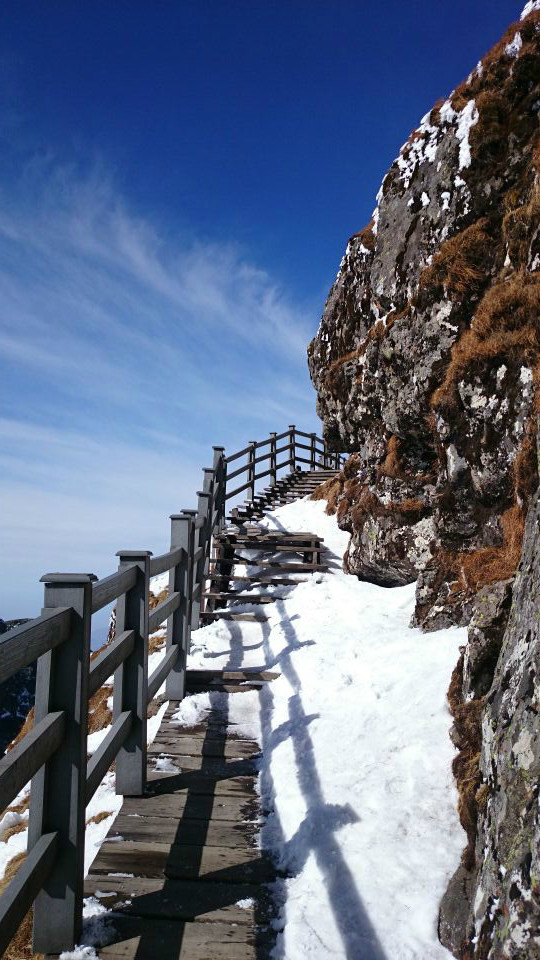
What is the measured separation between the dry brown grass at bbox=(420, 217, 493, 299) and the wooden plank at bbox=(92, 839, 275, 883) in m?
6.87

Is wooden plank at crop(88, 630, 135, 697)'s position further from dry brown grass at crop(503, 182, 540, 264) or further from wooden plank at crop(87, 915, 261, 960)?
dry brown grass at crop(503, 182, 540, 264)

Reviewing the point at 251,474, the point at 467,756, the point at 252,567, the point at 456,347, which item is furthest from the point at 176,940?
the point at 251,474

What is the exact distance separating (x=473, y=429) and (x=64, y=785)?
569 cm

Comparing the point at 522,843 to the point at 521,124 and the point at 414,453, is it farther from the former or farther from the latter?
the point at 521,124

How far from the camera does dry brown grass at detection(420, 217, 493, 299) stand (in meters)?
7.56

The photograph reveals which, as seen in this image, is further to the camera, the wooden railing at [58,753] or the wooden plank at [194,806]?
the wooden plank at [194,806]

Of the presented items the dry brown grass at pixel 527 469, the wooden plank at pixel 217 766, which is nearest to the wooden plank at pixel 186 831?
the wooden plank at pixel 217 766

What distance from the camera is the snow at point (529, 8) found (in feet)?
26.4

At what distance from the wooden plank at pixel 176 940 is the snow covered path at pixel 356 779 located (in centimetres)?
21

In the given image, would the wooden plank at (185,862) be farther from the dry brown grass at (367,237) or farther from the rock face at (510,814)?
the dry brown grass at (367,237)

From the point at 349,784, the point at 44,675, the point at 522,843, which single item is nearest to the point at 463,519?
the point at 349,784

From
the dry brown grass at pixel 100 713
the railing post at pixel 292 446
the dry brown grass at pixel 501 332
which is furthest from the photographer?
the railing post at pixel 292 446

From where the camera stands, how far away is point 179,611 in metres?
6.34

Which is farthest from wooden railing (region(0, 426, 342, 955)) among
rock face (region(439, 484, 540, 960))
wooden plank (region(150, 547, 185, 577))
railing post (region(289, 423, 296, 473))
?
railing post (region(289, 423, 296, 473))
